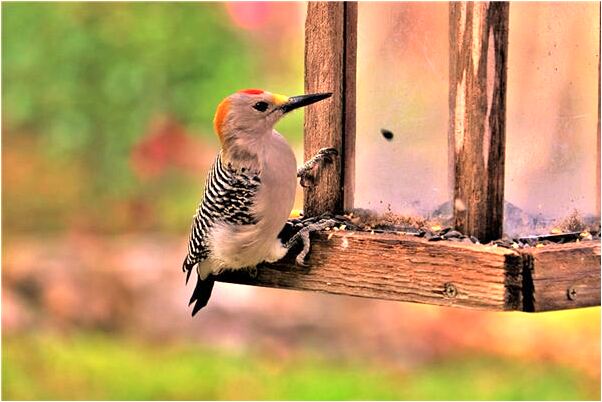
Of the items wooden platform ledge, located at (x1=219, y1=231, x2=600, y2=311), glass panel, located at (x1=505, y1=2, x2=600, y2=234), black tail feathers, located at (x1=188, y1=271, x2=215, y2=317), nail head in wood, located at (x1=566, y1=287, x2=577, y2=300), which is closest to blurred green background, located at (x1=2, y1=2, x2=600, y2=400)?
black tail feathers, located at (x1=188, y1=271, x2=215, y2=317)

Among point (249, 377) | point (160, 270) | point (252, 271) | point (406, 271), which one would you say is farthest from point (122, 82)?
point (406, 271)

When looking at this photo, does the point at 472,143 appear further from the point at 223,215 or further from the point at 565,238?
the point at 223,215

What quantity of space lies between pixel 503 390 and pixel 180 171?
2.64 m

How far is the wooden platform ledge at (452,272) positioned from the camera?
8.87ft

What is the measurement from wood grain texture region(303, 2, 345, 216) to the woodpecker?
54mm

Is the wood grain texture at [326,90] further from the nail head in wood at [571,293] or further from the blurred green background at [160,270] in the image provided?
the blurred green background at [160,270]

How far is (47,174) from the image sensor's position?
26.0 ft

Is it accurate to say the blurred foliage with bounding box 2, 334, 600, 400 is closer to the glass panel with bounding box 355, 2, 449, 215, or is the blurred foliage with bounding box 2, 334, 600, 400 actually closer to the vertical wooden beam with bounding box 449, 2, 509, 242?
the glass panel with bounding box 355, 2, 449, 215

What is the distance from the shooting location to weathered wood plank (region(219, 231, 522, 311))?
2.72 m

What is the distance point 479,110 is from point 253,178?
706 millimetres

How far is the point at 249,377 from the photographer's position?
20.7 feet

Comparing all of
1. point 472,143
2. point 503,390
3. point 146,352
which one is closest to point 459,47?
point 472,143

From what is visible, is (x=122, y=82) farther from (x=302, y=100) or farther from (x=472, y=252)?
(x=472, y=252)

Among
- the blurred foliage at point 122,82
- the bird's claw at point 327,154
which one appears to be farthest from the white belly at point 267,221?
the blurred foliage at point 122,82
